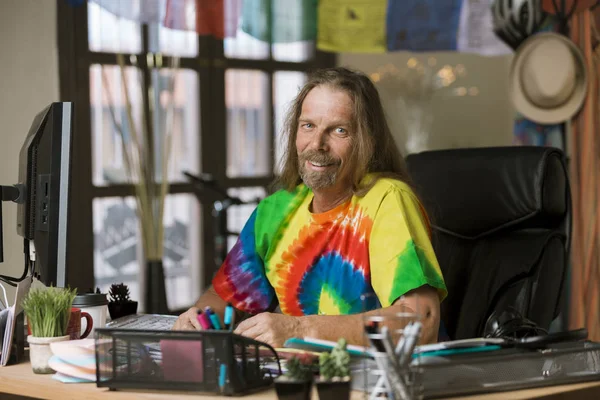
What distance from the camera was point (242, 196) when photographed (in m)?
5.48

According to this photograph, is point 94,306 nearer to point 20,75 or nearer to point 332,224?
point 332,224

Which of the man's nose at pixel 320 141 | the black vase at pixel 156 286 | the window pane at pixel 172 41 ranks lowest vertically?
the black vase at pixel 156 286

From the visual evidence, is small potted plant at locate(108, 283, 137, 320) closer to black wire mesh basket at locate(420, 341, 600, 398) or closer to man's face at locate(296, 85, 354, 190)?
man's face at locate(296, 85, 354, 190)

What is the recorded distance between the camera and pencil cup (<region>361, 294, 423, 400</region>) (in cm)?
139

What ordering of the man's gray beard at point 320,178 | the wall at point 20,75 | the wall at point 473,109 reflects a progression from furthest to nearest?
the wall at point 473,109 → the wall at point 20,75 → the man's gray beard at point 320,178

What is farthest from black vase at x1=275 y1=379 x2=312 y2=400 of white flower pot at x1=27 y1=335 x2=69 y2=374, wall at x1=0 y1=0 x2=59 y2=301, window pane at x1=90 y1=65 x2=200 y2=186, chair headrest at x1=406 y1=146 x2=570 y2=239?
window pane at x1=90 y1=65 x2=200 y2=186

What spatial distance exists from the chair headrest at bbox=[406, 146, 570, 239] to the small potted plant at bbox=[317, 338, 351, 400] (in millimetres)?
1157

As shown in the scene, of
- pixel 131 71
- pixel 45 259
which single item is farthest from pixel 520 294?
pixel 131 71

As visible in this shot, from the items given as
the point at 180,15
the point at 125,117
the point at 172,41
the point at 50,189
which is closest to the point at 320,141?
the point at 50,189

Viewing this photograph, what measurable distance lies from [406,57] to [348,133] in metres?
4.13

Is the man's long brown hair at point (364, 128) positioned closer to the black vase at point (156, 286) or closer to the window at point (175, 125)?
the window at point (175, 125)

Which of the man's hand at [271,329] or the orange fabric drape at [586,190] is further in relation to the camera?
the orange fabric drape at [586,190]

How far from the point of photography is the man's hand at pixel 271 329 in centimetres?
187

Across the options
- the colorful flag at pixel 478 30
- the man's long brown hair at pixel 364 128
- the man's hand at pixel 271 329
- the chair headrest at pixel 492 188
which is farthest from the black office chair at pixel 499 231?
the colorful flag at pixel 478 30
